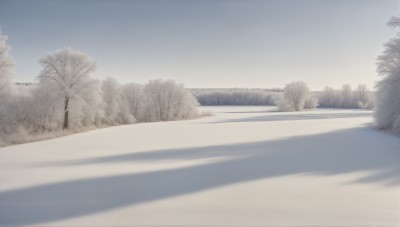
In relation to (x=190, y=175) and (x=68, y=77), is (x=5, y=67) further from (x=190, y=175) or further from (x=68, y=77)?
(x=190, y=175)

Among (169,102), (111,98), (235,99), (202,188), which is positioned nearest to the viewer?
(202,188)

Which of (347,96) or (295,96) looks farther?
(347,96)

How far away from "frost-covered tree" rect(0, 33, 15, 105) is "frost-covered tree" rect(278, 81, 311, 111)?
2832 inches

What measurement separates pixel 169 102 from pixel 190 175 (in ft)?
168

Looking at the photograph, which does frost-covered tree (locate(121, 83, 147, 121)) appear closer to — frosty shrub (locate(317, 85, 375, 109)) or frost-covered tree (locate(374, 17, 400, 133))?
frost-covered tree (locate(374, 17, 400, 133))

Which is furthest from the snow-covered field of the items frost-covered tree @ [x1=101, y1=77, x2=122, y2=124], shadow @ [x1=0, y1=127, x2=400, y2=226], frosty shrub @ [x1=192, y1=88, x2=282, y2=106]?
frosty shrub @ [x1=192, y1=88, x2=282, y2=106]

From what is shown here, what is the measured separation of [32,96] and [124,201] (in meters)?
30.8

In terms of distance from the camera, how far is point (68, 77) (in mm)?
31656

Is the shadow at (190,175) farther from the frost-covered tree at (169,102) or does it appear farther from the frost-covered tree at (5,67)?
the frost-covered tree at (169,102)

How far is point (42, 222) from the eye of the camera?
6430 millimetres

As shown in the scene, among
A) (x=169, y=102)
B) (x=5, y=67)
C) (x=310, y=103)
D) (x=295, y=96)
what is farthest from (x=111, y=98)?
(x=310, y=103)

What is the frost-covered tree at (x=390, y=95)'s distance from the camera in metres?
24.1

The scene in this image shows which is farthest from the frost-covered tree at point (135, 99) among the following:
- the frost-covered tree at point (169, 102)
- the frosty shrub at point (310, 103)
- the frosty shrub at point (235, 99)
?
the frosty shrub at point (235, 99)

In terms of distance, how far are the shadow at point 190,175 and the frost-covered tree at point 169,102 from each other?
43560mm
